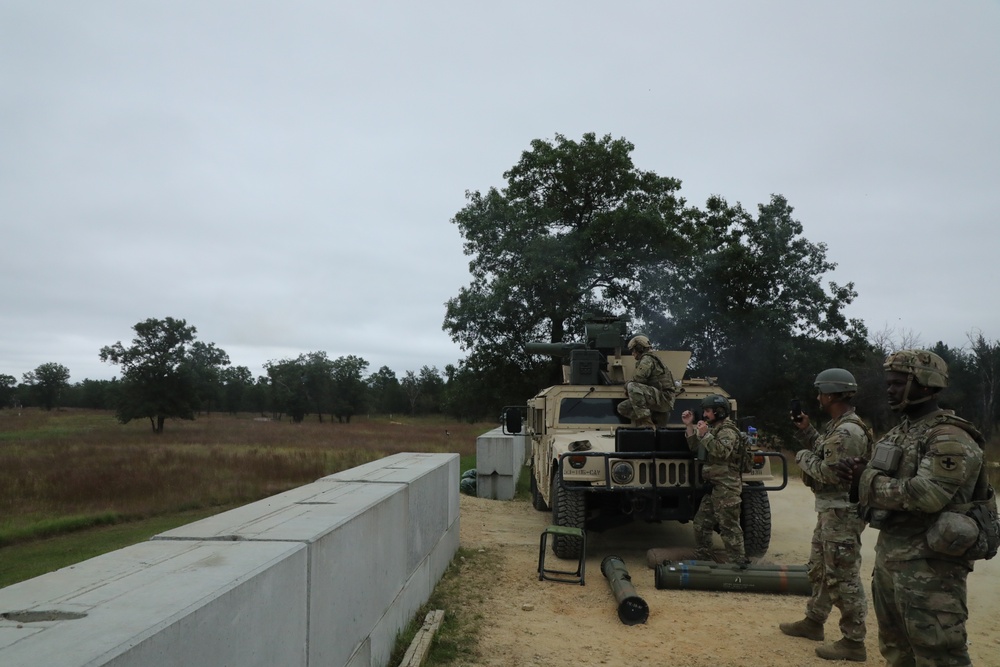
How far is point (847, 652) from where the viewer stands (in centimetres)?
467

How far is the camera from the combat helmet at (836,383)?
4703mm

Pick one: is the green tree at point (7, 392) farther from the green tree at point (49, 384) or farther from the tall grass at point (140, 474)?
the tall grass at point (140, 474)

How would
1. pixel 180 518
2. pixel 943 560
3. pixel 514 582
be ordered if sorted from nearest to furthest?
pixel 943 560
pixel 514 582
pixel 180 518

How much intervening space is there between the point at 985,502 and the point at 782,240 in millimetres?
19831

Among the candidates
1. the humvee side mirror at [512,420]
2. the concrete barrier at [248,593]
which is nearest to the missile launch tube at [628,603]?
the concrete barrier at [248,593]

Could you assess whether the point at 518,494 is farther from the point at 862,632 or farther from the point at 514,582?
the point at 862,632

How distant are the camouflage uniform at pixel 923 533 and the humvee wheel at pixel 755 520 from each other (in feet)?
12.7

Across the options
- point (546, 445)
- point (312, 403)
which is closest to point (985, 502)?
point (546, 445)

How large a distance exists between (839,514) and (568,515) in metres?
2.91

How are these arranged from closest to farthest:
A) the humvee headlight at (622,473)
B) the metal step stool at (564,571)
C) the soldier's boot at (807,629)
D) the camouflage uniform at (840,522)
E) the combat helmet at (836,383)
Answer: the camouflage uniform at (840,522)
the combat helmet at (836,383)
the soldier's boot at (807,629)
the metal step stool at (564,571)
the humvee headlight at (622,473)

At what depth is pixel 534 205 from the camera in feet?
72.2

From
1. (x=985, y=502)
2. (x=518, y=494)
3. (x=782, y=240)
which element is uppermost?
(x=782, y=240)

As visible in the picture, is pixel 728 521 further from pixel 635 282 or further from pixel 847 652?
pixel 635 282

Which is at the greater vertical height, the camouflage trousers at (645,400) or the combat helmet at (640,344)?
the combat helmet at (640,344)
